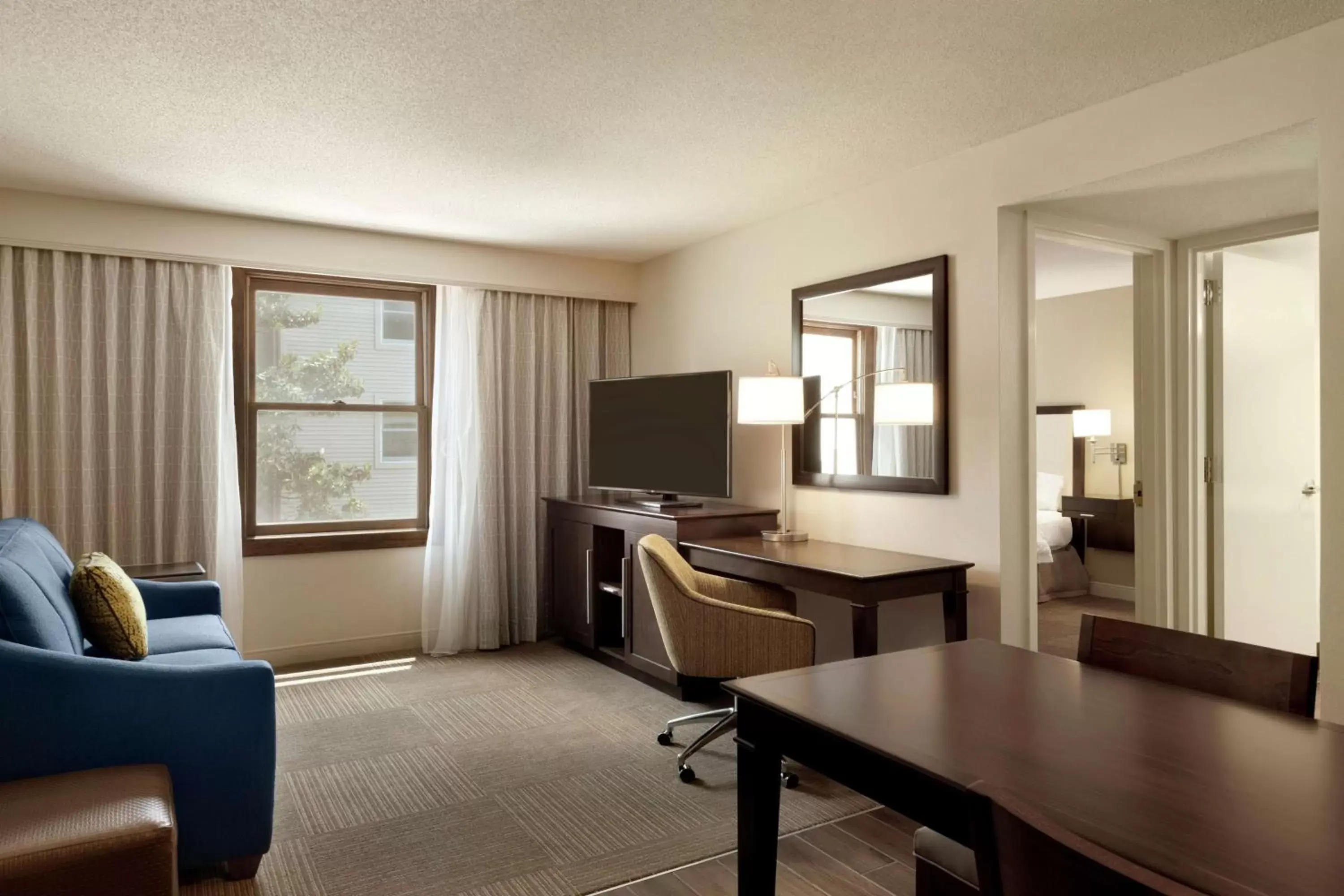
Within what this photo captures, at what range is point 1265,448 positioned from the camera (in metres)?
3.87

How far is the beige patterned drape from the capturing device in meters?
3.99

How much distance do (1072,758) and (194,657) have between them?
2.77 m

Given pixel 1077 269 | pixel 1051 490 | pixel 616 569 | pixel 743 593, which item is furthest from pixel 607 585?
pixel 1051 490

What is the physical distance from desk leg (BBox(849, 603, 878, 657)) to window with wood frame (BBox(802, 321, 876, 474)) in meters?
0.96

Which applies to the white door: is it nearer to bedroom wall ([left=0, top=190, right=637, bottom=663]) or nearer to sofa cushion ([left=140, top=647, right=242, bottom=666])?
bedroom wall ([left=0, top=190, right=637, bottom=663])

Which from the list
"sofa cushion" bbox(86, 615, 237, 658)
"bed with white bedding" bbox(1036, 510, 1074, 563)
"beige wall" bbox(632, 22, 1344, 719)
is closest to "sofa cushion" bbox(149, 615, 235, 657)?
"sofa cushion" bbox(86, 615, 237, 658)

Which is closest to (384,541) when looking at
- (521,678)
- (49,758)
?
(521,678)

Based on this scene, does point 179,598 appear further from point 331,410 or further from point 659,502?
point 659,502

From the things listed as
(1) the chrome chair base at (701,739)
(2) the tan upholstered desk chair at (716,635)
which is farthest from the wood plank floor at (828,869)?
(2) the tan upholstered desk chair at (716,635)

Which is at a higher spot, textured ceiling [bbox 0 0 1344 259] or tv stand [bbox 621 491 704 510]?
textured ceiling [bbox 0 0 1344 259]

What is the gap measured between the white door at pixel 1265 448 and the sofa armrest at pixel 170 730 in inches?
151

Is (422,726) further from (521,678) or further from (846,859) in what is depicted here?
(846,859)

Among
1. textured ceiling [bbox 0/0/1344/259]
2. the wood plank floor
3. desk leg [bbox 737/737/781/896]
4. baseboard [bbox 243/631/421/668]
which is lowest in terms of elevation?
the wood plank floor

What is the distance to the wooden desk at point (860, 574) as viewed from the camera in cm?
295
